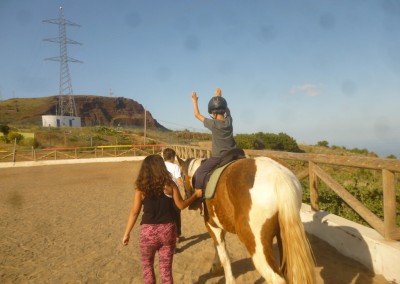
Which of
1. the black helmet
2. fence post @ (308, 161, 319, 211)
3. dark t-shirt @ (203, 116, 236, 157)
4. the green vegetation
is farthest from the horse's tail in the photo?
the green vegetation

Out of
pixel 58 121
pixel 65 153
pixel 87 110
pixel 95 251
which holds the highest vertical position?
pixel 87 110

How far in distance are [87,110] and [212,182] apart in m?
119

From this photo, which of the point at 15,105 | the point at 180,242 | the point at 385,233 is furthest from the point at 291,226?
the point at 15,105

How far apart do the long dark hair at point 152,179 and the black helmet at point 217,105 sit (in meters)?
1.23

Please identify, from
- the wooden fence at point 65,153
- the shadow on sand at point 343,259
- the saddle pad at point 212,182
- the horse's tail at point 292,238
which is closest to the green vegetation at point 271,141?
the wooden fence at point 65,153

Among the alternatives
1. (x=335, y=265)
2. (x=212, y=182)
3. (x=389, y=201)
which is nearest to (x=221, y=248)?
→ (x=212, y=182)

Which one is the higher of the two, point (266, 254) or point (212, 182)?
point (212, 182)

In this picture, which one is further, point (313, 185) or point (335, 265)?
point (313, 185)

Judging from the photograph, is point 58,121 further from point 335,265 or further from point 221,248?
point 335,265

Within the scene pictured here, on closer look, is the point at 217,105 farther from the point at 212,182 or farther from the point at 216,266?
the point at 216,266

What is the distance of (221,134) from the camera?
4.06 m

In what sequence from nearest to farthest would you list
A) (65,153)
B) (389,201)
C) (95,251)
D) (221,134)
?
1. (389,201)
2. (221,134)
3. (95,251)
4. (65,153)

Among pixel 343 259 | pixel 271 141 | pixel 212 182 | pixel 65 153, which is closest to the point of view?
pixel 212 182

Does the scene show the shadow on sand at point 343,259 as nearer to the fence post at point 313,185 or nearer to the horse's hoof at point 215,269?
the fence post at point 313,185
